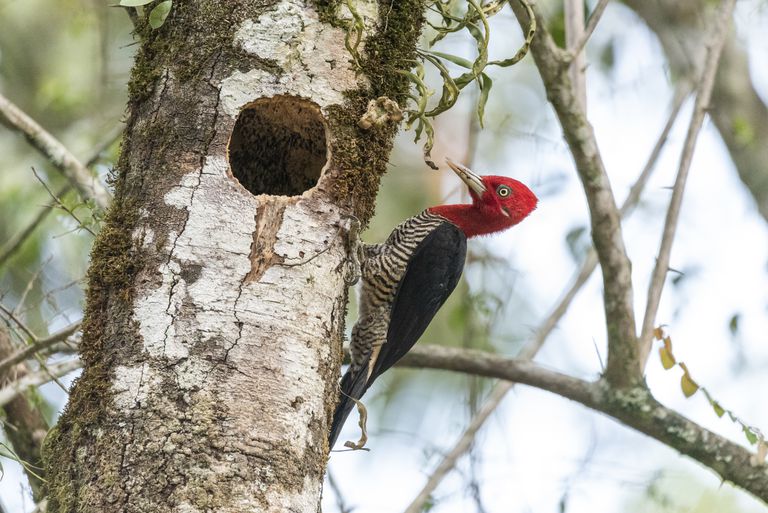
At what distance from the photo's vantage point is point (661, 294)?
395 cm

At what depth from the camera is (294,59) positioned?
274cm

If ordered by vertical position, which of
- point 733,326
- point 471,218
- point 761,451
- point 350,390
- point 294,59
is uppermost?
point 733,326

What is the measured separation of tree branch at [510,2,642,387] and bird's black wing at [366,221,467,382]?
749mm

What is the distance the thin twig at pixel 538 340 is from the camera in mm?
4109

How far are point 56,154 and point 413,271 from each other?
5.39ft

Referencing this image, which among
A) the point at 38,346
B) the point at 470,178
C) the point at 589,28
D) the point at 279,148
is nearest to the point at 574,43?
the point at 589,28

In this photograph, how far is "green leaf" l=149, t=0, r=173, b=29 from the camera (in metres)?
2.73

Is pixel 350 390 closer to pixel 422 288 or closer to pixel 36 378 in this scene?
pixel 422 288

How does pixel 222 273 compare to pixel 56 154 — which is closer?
pixel 222 273

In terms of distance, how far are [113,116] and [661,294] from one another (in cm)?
345

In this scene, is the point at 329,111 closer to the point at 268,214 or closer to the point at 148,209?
the point at 268,214

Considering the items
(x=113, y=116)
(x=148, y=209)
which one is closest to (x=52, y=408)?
(x=113, y=116)

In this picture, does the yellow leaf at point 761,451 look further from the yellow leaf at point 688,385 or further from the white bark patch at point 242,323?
the white bark patch at point 242,323

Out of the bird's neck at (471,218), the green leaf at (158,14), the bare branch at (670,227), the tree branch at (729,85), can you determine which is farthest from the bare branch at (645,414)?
the green leaf at (158,14)
